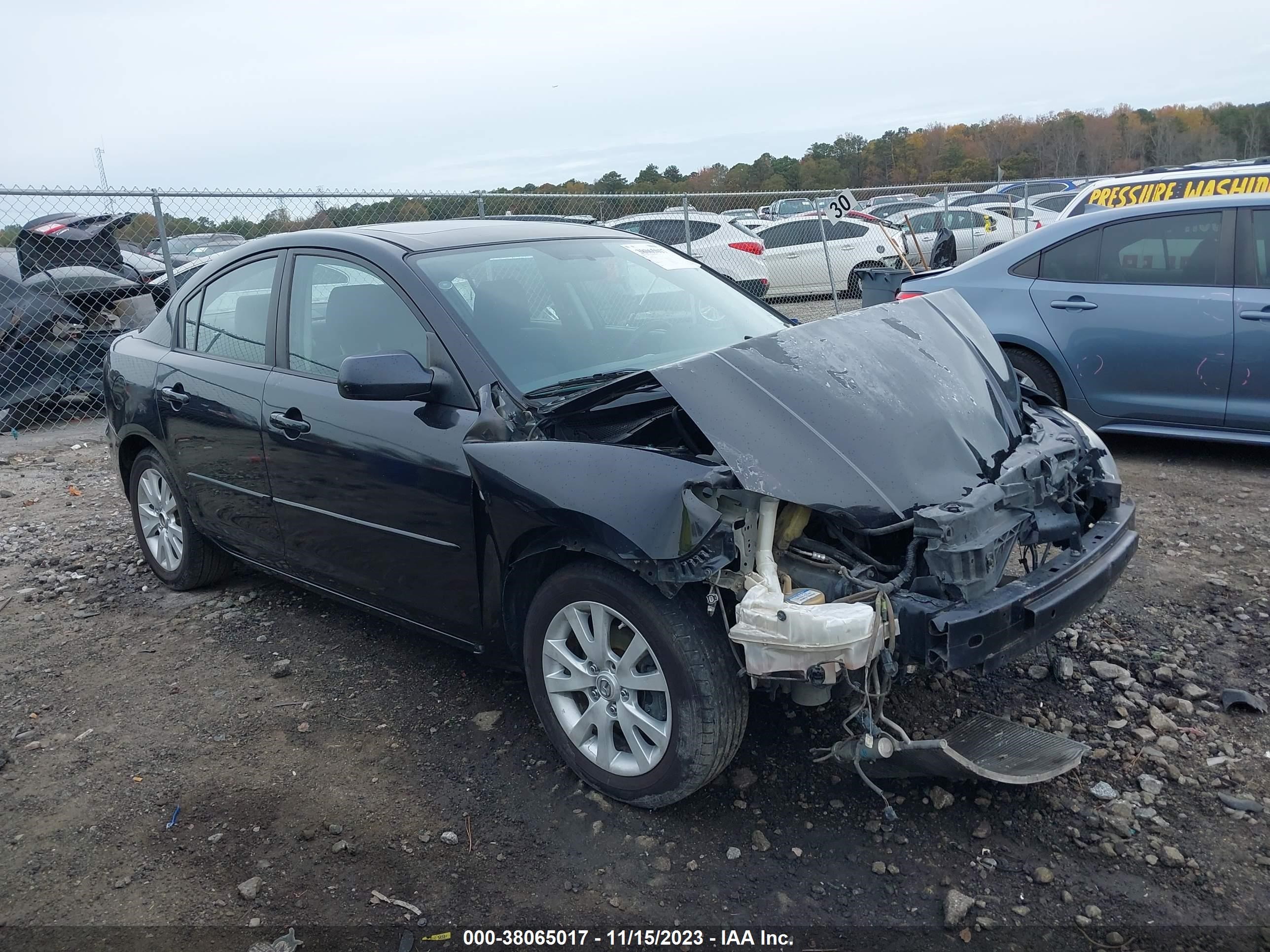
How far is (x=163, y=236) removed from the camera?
30.3 feet

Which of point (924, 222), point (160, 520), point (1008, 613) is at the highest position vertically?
point (924, 222)

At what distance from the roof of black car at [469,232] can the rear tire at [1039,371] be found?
344 cm

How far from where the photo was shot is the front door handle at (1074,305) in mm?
6273

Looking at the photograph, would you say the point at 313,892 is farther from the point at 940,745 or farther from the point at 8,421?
the point at 8,421

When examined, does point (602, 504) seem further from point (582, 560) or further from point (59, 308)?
point (59, 308)

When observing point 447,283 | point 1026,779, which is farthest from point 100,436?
point 1026,779

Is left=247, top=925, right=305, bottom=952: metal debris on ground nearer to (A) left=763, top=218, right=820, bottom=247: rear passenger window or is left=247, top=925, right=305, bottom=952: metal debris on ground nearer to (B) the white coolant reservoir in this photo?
(B) the white coolant reservoir

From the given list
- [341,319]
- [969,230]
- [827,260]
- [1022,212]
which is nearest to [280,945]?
[341,319]

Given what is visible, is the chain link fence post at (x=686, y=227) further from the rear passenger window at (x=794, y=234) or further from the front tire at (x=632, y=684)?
the front tire at (x=632, y=684)

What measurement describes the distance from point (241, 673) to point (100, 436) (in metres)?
6.12

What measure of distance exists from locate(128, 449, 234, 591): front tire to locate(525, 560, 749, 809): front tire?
96.5 inches

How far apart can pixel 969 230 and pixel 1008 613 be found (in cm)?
1644

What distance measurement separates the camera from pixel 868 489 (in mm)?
2707

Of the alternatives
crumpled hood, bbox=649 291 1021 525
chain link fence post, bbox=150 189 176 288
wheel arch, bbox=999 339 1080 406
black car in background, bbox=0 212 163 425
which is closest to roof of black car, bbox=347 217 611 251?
crumpled hood, bbox=649 291 1021 525
